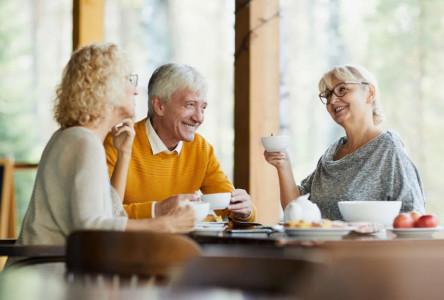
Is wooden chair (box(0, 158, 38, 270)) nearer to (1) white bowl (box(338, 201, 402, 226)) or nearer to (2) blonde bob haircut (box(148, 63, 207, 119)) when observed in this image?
(2) blonde bob haircut (box(148, 63, 207, 119))

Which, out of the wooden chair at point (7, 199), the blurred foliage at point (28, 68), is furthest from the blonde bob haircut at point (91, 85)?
the blurred foliage at point (28, 68)

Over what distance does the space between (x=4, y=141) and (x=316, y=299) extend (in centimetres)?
906

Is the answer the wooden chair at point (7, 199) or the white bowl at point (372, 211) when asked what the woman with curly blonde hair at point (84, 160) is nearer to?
the white bowl at point (372, 211)

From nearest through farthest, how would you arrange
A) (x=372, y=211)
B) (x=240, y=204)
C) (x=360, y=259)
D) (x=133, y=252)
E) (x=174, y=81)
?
1. (x=133, y=252)
2. (x=360, y=259)
3. (x=372, y=211)
4. (x=240, y=204)
5. (x=174, y=81)

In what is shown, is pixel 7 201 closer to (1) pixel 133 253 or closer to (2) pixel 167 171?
(2) pixel 167 171

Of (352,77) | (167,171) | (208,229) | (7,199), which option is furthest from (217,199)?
(7,199)

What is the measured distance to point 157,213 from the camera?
2480mm

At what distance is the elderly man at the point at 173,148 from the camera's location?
3.06 meters

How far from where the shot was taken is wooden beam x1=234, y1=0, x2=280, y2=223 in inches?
136

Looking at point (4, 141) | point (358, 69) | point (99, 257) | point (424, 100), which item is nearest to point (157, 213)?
point (99, 257)

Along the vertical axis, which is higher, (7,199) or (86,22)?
(86,22)

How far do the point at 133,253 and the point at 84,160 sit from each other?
0.56 meters

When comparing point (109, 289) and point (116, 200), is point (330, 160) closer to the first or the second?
point (116, 200)

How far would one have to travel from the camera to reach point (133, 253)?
5.16 feet
